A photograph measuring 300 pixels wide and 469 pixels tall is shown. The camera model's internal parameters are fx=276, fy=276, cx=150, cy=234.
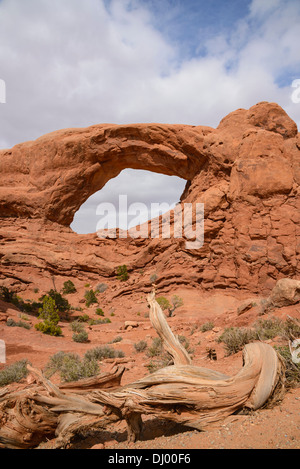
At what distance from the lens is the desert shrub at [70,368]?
5145mm

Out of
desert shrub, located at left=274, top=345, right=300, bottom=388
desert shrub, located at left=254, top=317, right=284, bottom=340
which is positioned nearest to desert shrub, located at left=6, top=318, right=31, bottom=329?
desert shrub, located at left=254, top=317, right=284, bottom=340

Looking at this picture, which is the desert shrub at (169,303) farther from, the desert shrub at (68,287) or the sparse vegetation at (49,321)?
the desert shrub at (68,287)

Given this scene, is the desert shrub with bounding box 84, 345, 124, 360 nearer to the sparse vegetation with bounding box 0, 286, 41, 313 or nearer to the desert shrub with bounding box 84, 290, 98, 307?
the sparse vegetation with bounding box 0, 286, 41, 313

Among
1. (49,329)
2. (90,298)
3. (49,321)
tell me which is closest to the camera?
(49,329)

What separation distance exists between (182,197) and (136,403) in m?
21.3

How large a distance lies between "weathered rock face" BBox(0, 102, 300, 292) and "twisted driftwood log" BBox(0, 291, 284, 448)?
46.8ft

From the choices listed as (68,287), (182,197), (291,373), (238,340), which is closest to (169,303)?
(68,287)

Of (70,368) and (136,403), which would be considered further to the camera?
(70,368)

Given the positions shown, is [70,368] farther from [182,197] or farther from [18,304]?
[182,197]

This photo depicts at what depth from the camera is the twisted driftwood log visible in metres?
2.78

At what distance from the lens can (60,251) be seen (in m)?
22.7

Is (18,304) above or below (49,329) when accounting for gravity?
above

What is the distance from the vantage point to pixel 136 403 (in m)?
2.75

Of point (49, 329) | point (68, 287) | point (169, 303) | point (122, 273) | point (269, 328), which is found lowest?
point (49, 329)
